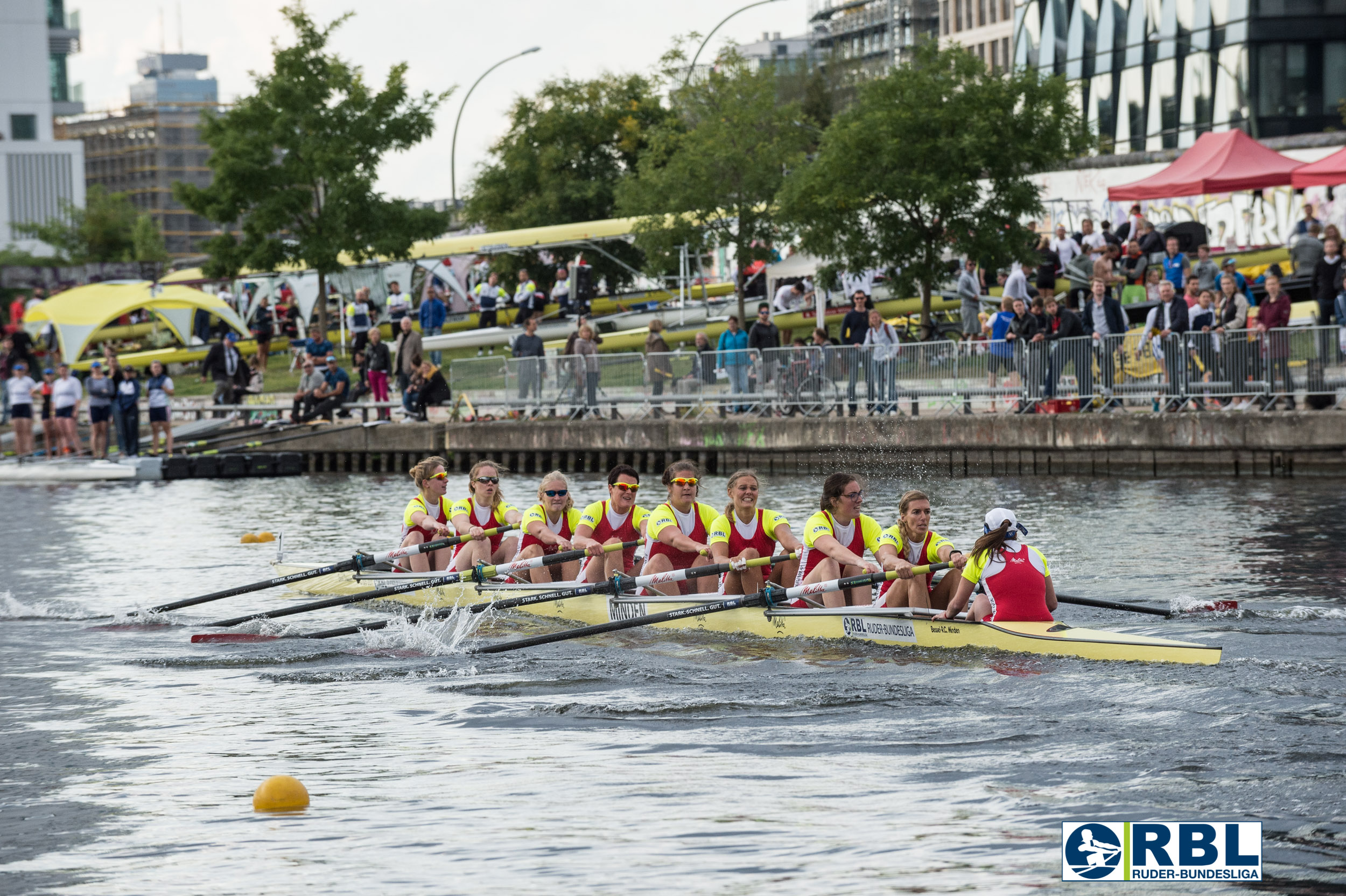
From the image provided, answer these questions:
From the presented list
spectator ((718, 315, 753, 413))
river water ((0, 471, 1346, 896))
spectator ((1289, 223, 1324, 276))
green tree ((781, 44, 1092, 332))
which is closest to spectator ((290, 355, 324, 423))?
spectator ((718, 315, 753, 413))

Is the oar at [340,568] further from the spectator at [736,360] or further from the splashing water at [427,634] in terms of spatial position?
the spectator at [736,360]

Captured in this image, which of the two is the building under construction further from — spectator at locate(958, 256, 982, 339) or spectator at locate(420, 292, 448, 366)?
spectator at locate(958, 256, 982, 339)

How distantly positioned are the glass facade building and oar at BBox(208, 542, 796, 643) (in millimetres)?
29700

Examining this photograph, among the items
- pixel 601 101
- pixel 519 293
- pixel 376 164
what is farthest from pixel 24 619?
Result: pixel 601 101

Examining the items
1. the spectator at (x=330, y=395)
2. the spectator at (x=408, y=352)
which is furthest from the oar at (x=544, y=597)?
the spectator at (x=330, y=395)

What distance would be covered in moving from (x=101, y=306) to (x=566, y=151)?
23385 millimetres

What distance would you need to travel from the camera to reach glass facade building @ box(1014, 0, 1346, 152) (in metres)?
49.3

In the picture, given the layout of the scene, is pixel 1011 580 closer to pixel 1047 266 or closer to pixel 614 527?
pixel 614 527

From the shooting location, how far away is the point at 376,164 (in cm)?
4644

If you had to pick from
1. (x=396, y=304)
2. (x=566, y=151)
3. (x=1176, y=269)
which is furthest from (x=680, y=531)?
(x=566, y=151)

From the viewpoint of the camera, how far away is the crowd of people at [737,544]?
12.2m

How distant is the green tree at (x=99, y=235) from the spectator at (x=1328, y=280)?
87.8m

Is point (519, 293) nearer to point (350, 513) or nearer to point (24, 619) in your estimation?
point (350, 513)

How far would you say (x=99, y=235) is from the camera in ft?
344
